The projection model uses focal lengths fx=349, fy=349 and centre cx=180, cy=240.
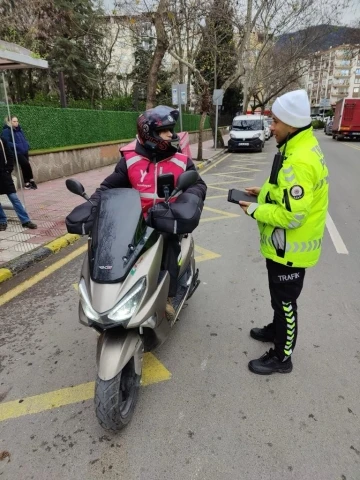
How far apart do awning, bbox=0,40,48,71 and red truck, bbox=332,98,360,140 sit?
23984mm

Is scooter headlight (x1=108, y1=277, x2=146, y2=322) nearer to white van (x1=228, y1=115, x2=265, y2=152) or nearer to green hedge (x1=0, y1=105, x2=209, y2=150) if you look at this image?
green hedge (x1=0, y1=105, x2=209, y2=150)

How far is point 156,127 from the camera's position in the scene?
238 centimetres

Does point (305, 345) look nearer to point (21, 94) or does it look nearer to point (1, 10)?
point (1, 10)

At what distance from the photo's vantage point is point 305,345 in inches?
117

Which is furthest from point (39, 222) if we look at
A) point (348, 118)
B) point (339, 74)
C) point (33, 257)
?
point (339, 74)

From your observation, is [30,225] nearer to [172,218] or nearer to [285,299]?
[172,218]

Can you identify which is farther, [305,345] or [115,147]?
[115,147]

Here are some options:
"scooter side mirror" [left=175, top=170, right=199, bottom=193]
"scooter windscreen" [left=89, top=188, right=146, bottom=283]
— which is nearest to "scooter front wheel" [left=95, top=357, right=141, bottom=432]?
"scooter windscreen" [left=89, top=188, right=146, bottom=283]

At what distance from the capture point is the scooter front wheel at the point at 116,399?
1.94 meters

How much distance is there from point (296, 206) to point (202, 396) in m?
1.45

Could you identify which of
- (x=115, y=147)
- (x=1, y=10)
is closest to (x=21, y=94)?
(x=1, y=10)

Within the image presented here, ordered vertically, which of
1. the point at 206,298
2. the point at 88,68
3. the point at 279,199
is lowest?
the point at 206,298

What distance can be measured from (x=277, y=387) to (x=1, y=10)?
2095 cm

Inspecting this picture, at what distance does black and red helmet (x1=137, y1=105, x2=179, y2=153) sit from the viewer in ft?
7.80
